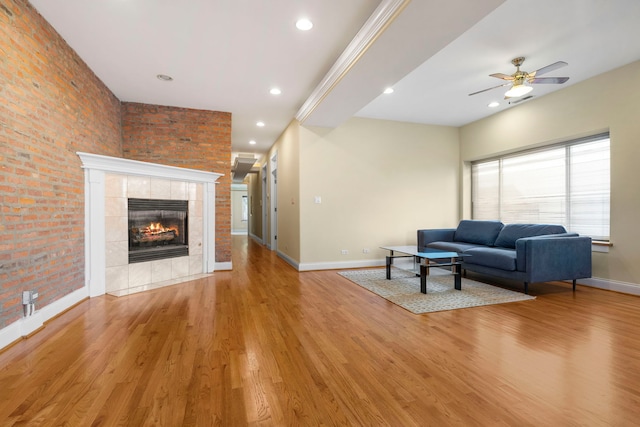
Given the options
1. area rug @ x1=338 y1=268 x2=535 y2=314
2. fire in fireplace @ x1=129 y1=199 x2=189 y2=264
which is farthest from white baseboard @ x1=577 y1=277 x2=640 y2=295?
fire in fireplace @ x1=129 y1=199 x2=189 y2=264

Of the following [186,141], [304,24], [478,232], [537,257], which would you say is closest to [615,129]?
[537,257]

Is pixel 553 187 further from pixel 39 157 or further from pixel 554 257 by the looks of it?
pixel 39 157

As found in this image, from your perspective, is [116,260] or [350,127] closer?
[116,260]

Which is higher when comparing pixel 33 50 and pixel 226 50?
pixel 226 50

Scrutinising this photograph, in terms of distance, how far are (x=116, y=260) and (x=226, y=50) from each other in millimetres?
2915

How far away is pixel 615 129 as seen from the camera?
3814 mm

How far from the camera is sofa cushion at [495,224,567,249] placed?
13.9ft

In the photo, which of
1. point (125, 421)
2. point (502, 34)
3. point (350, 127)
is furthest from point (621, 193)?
point (125, 421)

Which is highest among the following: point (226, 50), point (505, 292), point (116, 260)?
point (226, 50)

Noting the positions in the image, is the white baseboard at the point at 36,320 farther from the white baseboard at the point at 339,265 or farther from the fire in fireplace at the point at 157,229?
the white baseboard at the point at 339,265

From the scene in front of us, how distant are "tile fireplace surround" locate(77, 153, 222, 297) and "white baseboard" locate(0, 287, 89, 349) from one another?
41cm

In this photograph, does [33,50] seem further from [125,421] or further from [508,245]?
[508,245]

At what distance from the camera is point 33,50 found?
8.30 feet

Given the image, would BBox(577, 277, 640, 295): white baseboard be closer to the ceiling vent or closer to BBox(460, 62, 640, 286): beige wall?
BBox(460, 62, 640, 286): beige wall
